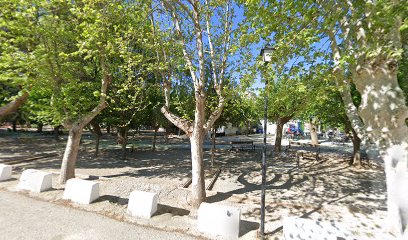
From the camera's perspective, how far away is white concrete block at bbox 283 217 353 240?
13.8 ft

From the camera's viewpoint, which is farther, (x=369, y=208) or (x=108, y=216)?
(x=369, y=208)

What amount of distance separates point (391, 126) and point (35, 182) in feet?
33.0

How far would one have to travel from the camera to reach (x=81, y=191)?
650 centimetres

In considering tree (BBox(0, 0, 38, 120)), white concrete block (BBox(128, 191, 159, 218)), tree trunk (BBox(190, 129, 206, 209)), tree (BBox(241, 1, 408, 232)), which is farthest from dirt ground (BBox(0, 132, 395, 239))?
tree (BBox(0, 0, 38, 120))

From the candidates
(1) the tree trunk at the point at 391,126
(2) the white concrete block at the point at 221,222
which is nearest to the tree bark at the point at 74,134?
(2) the white concrete block at the point at 221,222

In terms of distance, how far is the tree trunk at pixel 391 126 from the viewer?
15.7 feet

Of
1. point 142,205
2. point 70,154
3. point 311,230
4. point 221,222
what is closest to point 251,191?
point 221,222

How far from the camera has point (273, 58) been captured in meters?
5.73

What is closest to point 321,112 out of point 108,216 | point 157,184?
point 157,184

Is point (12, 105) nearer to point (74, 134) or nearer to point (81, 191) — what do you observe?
point (74, 134)

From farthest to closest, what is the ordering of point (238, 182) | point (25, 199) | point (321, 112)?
point (321, 112) < point (238, 182) < point (25, 199)

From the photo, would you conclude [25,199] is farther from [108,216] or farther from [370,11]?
[370,11]

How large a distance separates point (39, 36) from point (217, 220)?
330 inches

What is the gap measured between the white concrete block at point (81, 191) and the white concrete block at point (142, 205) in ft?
4.72
